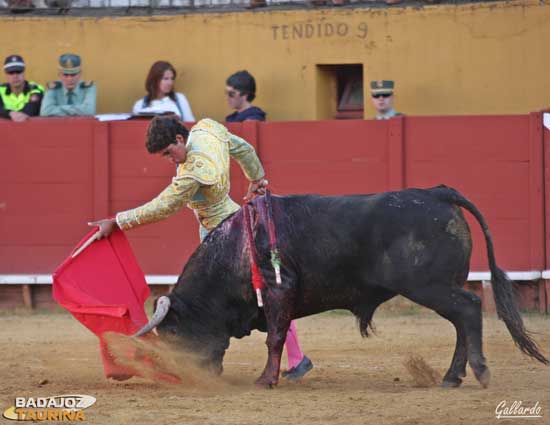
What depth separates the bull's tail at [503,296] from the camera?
218 inches

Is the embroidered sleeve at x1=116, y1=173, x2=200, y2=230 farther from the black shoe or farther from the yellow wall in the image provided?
the yellow wall

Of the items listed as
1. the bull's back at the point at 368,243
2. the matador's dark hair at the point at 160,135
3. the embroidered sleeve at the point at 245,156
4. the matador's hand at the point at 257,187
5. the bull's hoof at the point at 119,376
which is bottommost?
the bull's hoof at the point at 119,376

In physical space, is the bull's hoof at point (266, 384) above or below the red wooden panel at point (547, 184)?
below

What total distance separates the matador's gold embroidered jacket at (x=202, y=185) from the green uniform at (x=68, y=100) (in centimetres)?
316

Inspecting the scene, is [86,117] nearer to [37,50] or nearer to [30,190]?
[30,190]

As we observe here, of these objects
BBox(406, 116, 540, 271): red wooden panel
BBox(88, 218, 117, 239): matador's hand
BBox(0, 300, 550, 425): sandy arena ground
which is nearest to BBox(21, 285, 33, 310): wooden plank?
BBox(0, 300, 550, 425): sandy arena ground

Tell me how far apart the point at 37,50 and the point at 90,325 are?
4.63 m

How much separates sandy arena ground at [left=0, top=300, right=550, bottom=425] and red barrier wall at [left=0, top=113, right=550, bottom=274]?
69 cm

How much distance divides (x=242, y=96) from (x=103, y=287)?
2.81 meters

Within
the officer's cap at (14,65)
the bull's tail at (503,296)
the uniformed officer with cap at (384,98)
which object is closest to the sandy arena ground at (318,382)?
the bull's tail at (503,296)

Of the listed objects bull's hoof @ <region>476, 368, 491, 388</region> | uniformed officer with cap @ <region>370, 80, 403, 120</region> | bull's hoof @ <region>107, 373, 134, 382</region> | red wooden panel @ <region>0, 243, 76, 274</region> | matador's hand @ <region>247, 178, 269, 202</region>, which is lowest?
bull's hoof @ <region>107, 373, 134, 382</region>

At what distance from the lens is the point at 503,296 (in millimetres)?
5625

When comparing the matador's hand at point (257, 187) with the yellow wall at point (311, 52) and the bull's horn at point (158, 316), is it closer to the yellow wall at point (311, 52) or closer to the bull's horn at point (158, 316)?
the bull's horn at point (158, 316)

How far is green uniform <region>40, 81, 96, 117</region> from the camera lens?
893cm
